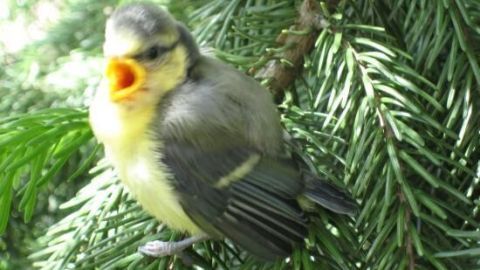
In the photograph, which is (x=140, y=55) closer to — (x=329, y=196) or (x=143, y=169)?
(x=143, y=169)

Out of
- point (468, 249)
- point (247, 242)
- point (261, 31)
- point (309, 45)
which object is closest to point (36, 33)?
point (261, 31)

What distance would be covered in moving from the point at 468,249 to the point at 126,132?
0.34m

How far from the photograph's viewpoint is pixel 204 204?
0.86 m

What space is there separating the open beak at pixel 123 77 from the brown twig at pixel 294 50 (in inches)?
6.7

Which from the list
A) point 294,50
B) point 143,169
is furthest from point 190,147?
point 294,50

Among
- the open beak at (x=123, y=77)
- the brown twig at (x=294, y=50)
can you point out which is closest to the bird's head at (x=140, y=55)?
the open beak at (x=123, y=77)

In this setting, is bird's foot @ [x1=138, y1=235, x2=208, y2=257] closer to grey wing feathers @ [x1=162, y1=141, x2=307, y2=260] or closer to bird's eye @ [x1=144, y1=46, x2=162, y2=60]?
grey wing feathers @ [x1=162, y1=141, x2=307, y2=260]

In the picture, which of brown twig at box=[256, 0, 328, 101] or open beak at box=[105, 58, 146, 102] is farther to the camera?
brown twig at box=[256, 0, 328, 101]

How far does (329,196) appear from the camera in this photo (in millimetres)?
860

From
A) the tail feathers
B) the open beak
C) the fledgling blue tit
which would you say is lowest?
the tail feathers

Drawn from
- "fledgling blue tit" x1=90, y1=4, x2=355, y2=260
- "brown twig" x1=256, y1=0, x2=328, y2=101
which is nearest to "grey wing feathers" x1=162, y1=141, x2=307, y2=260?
"fledgling blue tit" x1=90, y1=4, x2=355, y2=260

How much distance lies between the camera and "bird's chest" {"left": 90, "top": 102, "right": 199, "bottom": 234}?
861 mm

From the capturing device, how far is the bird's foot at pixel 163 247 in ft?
2.78

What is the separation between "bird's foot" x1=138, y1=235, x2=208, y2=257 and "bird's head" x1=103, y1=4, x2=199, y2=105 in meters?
0.14
